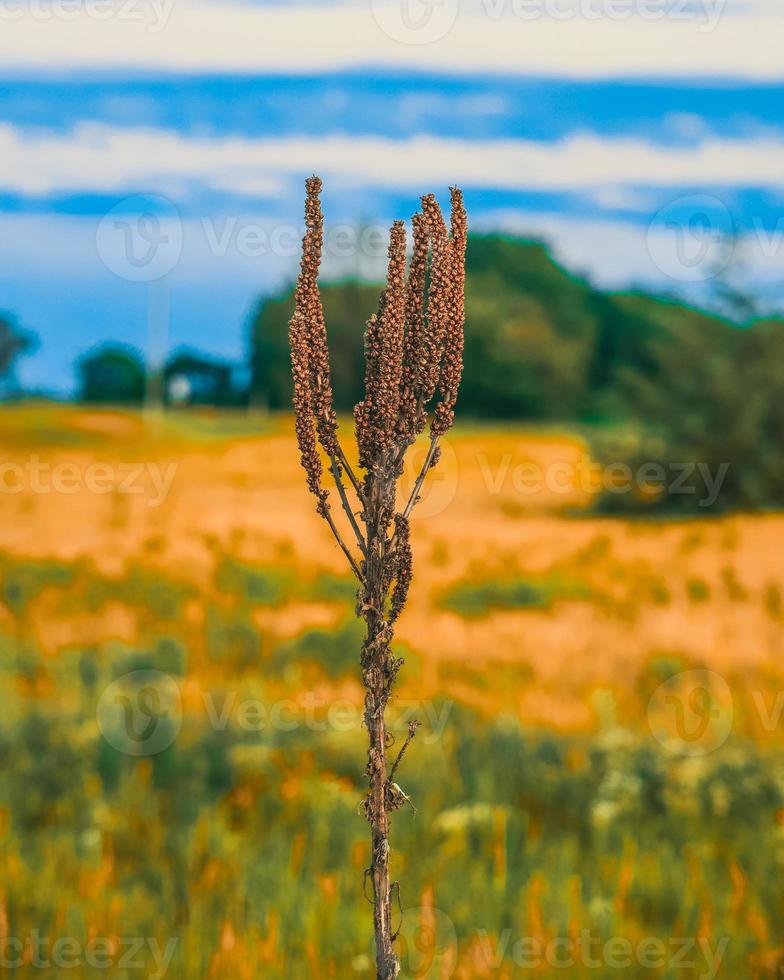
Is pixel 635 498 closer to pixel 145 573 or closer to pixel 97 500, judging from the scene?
pixel 97 500

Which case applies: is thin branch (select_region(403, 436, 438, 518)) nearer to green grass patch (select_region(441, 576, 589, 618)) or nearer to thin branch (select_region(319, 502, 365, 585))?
thin branch (select_region(319, 502, 365, 585))

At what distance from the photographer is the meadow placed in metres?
6.21

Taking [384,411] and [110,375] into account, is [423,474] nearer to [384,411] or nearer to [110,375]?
[384,411]

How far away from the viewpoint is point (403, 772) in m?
8.45

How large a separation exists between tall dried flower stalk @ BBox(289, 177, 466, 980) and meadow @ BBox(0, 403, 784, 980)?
296cm

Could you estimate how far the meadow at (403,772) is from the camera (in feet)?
20.4

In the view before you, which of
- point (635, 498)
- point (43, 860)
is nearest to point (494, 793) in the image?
point (43, 860)

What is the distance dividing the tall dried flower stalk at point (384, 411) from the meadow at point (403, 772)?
9.70 ft

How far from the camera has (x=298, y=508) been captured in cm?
3119

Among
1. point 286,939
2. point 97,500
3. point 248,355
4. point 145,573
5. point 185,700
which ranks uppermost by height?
point 248,355

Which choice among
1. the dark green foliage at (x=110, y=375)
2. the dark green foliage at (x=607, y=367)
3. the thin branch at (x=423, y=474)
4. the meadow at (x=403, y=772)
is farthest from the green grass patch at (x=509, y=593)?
the dark green foliage at (x=110, y=375)

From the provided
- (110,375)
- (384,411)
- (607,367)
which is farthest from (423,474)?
(110,375)

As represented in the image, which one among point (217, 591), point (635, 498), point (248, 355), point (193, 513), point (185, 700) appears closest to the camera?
point (185, 700)

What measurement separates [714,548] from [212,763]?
52.9 feet
